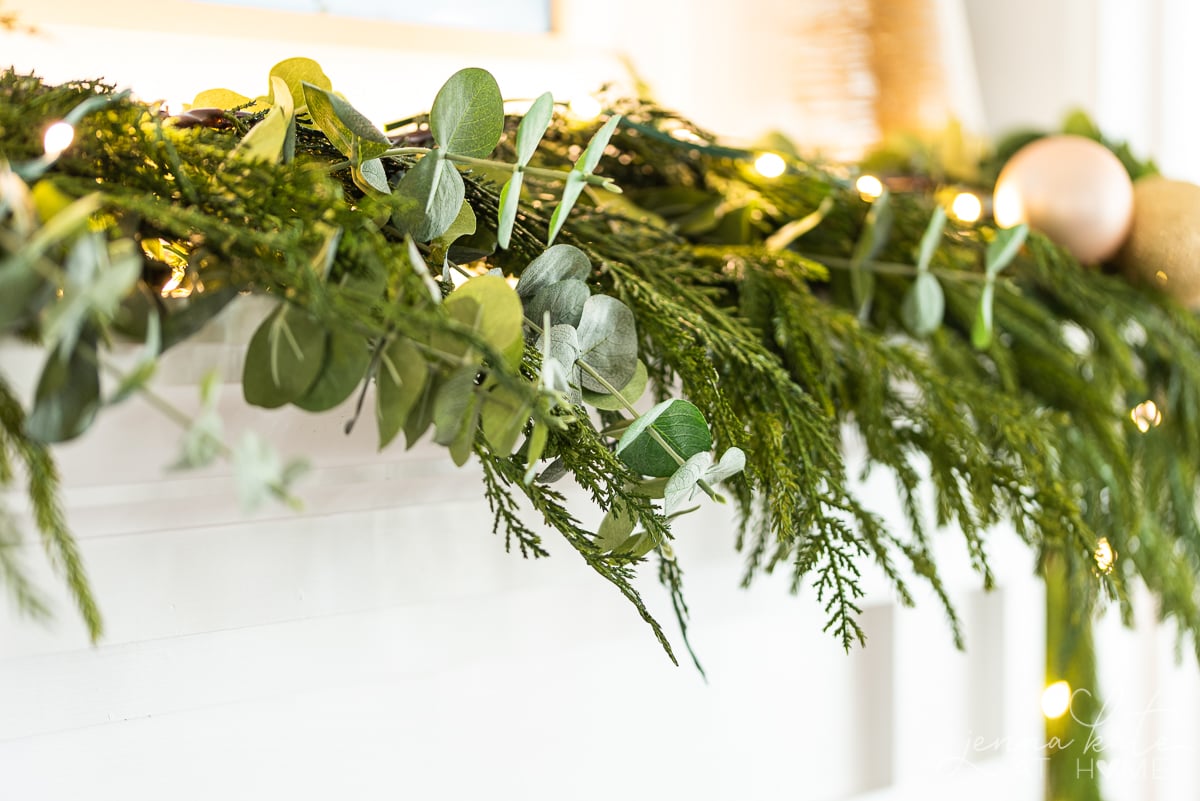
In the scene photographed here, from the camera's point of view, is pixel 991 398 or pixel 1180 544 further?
pixel 1180 544

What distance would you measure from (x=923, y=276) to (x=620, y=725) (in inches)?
11.6

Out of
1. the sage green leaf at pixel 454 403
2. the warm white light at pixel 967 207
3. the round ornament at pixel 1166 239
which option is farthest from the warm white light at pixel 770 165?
the sage green leaf at pixel 454 403

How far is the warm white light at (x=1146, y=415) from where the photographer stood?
24.5 inches

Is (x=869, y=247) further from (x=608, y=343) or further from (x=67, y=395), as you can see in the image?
(x=67, y=395)

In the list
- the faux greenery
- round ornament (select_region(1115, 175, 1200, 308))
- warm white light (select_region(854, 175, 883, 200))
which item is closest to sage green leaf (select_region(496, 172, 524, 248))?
the faux greenery

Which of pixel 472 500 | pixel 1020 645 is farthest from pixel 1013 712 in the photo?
pixel 472 500

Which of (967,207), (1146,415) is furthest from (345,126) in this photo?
(1146,415)

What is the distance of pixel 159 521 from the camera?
349 mm

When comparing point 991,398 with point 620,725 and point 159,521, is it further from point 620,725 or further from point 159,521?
point 159,521

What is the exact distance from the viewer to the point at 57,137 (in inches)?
11.2

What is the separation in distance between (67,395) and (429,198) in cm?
14

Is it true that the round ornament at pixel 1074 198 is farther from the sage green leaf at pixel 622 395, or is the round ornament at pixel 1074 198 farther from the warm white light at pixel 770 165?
the sage green leaf at pixel 622 395

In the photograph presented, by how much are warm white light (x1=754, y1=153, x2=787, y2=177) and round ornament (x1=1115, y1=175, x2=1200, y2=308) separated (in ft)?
0.80

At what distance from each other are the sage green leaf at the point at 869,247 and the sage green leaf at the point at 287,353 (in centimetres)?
35
